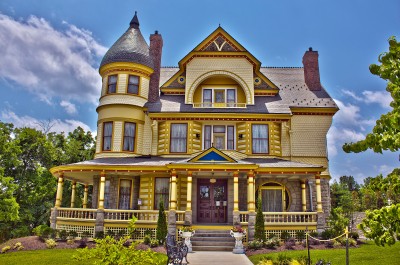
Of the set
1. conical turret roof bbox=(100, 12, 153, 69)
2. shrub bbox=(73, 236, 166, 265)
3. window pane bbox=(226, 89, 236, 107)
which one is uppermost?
conical turret roof bbox=(100, 12, 153, 69)

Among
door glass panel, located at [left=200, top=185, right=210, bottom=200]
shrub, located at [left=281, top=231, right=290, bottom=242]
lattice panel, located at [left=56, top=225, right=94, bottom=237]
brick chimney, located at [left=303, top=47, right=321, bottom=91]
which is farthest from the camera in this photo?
brick chimney, located at [left=303, top=47, right=321, bottom=91]

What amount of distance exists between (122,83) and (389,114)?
67.5 ft

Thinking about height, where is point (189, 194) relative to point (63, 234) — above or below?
above

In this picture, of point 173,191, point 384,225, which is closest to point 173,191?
point 173,191

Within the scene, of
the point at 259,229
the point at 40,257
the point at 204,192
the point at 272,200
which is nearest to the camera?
the point at 40,257

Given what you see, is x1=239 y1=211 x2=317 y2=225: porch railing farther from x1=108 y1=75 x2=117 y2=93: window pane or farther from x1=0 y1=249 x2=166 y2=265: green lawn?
x1=108 y1=75 x2=117 y2=93: window pane

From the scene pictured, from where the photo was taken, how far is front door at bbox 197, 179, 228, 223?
21000 mm

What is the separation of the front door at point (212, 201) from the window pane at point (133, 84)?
26.2 ft

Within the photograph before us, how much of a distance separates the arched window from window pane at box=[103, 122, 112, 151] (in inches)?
418

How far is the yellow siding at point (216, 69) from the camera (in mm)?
24531

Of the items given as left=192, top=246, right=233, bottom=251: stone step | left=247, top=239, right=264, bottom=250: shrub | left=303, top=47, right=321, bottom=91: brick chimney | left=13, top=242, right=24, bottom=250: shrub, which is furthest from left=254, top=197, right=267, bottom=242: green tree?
left=303, top=47, right=321, bottom=91: brick chimney

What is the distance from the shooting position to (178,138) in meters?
23.2

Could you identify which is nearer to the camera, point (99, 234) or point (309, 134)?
point (99, 234)

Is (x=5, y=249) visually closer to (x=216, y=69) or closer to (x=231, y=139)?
(x=231, y=139)
